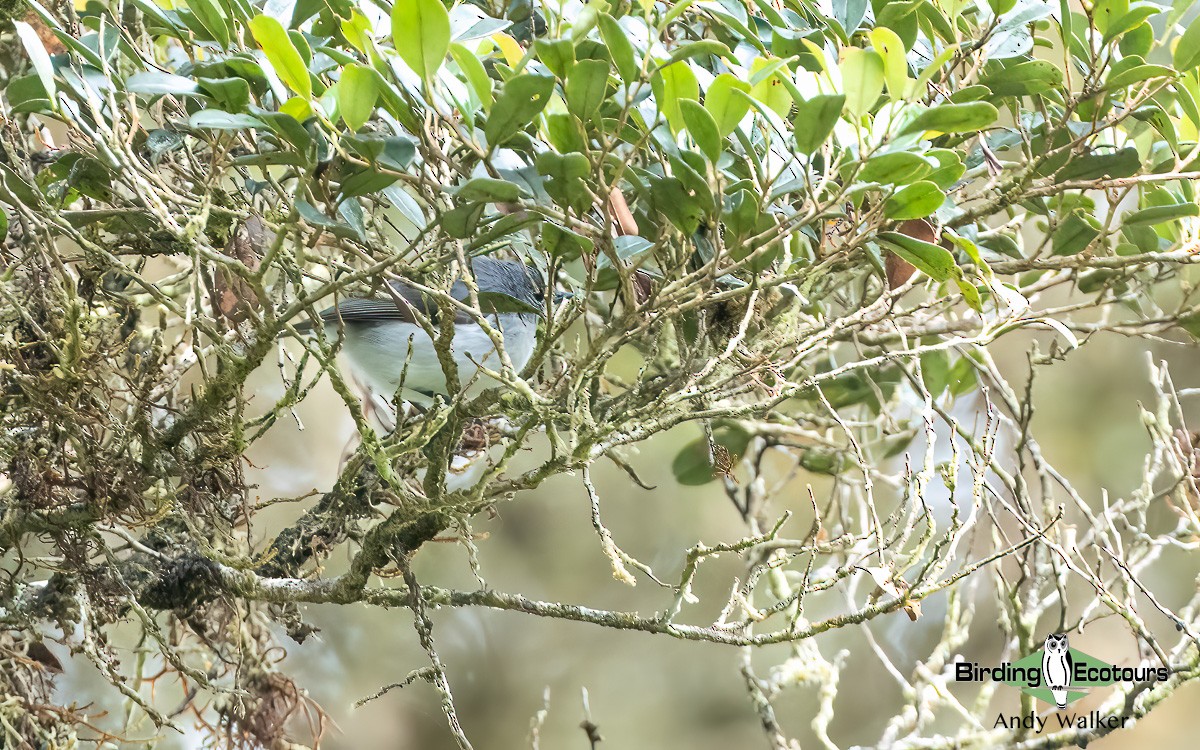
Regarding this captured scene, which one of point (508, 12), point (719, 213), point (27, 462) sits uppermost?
point (508, 12)

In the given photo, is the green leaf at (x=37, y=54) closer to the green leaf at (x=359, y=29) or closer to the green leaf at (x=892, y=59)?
the green leaf at (x=359, y=29)

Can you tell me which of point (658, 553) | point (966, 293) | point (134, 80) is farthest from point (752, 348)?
point (658, 553)

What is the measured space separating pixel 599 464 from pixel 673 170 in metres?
2.92

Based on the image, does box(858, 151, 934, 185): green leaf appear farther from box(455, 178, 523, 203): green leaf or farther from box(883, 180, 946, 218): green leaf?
box(455, 178, 523, 203): green leaf

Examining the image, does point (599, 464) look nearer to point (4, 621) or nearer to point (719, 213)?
point (4, 621)

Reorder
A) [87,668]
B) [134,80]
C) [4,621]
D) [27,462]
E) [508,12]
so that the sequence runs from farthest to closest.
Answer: [87,668], [508,12], [4,621], [27,462], [134,80]

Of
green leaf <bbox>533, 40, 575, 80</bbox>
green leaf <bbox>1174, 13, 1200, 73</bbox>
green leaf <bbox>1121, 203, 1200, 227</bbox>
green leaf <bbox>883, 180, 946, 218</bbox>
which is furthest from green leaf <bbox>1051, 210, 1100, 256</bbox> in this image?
green leaf <bbox>533, 40, 575, 80</bbox>

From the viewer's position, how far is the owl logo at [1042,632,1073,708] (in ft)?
6.64

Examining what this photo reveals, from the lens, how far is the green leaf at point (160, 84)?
1047 mm

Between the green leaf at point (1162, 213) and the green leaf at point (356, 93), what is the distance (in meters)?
1.17

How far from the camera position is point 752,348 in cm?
155

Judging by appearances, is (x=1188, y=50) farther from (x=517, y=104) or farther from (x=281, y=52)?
(x=281, y=52)

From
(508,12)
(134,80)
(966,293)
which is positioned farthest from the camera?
(508,12)

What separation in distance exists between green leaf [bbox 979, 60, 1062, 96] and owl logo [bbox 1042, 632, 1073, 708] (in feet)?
3.65
